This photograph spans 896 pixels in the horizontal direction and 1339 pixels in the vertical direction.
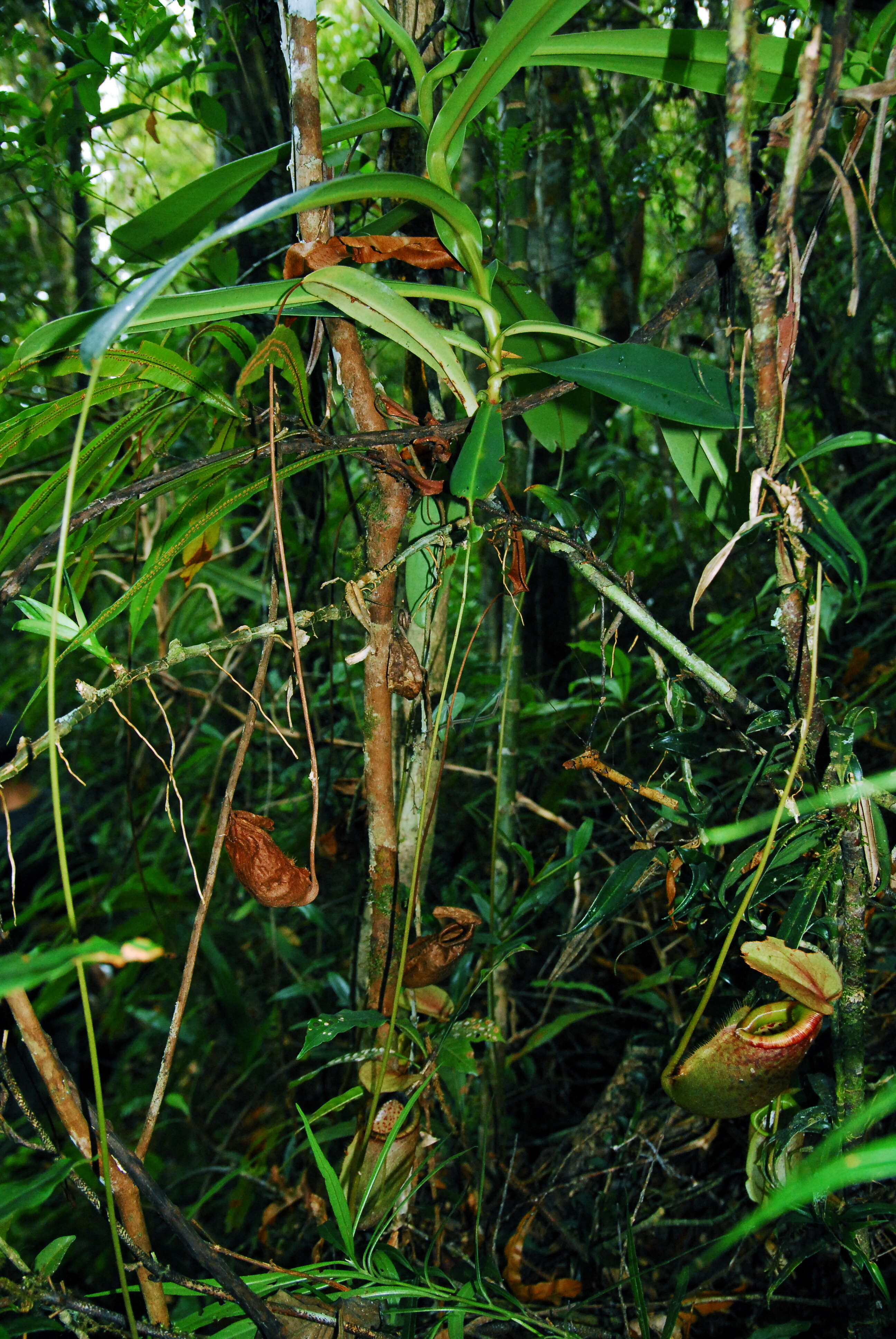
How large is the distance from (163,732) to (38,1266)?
1.15 metres

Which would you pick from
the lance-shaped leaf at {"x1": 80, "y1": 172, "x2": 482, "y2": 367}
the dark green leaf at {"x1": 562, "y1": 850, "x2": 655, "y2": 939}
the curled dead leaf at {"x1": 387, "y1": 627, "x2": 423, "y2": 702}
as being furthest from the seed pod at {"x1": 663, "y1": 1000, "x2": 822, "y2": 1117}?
the lance-shaped leaf at {"x1": 80, "y1": 172, "x2": 482, "y2": 367}

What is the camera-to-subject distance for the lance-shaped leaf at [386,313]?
1.82 ft

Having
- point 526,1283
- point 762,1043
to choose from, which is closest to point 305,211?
point 762,1043

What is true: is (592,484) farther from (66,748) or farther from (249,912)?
(66,748)

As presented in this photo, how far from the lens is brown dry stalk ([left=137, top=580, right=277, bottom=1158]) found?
518 mm

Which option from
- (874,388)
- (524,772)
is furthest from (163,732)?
(874,388)

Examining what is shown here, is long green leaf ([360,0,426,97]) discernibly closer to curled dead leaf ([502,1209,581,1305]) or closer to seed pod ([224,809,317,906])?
seed pod ([224,809,317,906])

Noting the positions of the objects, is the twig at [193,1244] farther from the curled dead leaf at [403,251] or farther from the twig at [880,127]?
the twig at [880,127]

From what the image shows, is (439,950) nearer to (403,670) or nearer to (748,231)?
(403,670)

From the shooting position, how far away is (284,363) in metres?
0.60

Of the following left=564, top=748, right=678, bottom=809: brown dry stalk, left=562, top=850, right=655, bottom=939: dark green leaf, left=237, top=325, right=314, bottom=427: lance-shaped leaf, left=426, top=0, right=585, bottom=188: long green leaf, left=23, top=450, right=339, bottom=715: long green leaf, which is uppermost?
left=426, top=0, right=585, bottom=188: long green leaf

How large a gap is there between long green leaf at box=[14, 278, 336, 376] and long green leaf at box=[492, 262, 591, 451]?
0.20 metres

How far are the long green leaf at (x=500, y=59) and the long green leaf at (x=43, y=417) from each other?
28 cm

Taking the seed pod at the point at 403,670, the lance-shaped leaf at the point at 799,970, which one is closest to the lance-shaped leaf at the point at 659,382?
the seed pod at the point at 403,670
